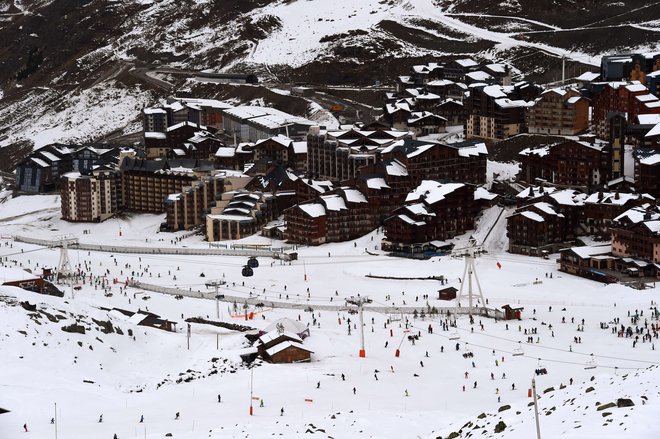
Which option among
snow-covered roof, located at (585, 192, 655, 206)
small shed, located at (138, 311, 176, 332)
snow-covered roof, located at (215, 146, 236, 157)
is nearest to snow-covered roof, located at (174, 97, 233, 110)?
snow-covered roof, located at (215, 146, 236, 157)

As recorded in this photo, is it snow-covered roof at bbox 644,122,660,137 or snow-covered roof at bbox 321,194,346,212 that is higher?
snow-covered roof at bbox 644,122,660,137

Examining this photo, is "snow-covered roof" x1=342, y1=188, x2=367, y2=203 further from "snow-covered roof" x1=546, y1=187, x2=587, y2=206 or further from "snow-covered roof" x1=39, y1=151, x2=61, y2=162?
"snow-covered roof" x1=39, y1=151, x2=61, y2=162

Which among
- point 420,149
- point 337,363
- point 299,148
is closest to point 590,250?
point 420,149

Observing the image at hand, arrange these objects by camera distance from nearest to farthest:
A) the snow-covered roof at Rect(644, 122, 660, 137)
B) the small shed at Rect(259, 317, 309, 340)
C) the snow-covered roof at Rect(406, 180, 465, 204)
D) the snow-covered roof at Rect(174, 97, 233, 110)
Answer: the small shed at Rect(259, 317, 309, 340)
the snow-covered roof at Rect(406, 180, 465, 204)
the snow-covered roof at Rect(644, 122, 660, 137)
the snow-covered roof at Rect(174, 97, 233, 110)

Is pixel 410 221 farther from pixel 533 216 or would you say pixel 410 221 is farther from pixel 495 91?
pixel 495 91

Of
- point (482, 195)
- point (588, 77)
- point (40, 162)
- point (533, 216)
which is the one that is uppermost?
point (588, 77)
